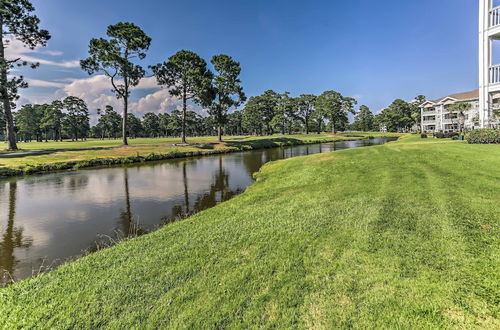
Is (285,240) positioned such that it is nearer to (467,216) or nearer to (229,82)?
(467,216)

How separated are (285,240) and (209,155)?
32004 millimetres

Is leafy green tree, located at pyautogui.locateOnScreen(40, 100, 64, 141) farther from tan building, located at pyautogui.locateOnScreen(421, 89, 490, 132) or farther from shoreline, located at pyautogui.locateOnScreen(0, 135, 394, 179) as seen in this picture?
tan building, located at pyautogui.locateOnScreen(421, 89, 490, 132)

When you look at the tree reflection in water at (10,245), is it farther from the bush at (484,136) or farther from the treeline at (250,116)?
the treeline at (250,116)

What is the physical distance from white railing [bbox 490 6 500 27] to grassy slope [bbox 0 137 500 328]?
70.4ft

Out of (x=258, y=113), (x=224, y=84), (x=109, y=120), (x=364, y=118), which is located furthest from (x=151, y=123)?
(x=364, y=118)

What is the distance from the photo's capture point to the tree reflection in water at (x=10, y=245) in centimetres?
633

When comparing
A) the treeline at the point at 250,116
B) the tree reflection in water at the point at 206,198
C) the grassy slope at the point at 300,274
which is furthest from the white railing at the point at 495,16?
the treeline at the point at 250,116

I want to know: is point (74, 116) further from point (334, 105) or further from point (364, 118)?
point (364, 118)

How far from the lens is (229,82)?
46.6 metres

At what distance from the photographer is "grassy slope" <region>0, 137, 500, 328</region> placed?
3535 mm

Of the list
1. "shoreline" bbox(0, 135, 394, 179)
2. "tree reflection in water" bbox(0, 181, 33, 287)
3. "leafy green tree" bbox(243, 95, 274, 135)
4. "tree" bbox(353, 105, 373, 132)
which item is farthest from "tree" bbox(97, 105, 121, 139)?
"tree" bbox(353, 105, 373, 132)

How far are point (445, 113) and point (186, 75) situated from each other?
69377 mm

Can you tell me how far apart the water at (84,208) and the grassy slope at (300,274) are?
261 cm

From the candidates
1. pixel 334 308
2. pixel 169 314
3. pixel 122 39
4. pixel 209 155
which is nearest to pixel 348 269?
pixel 334 308
